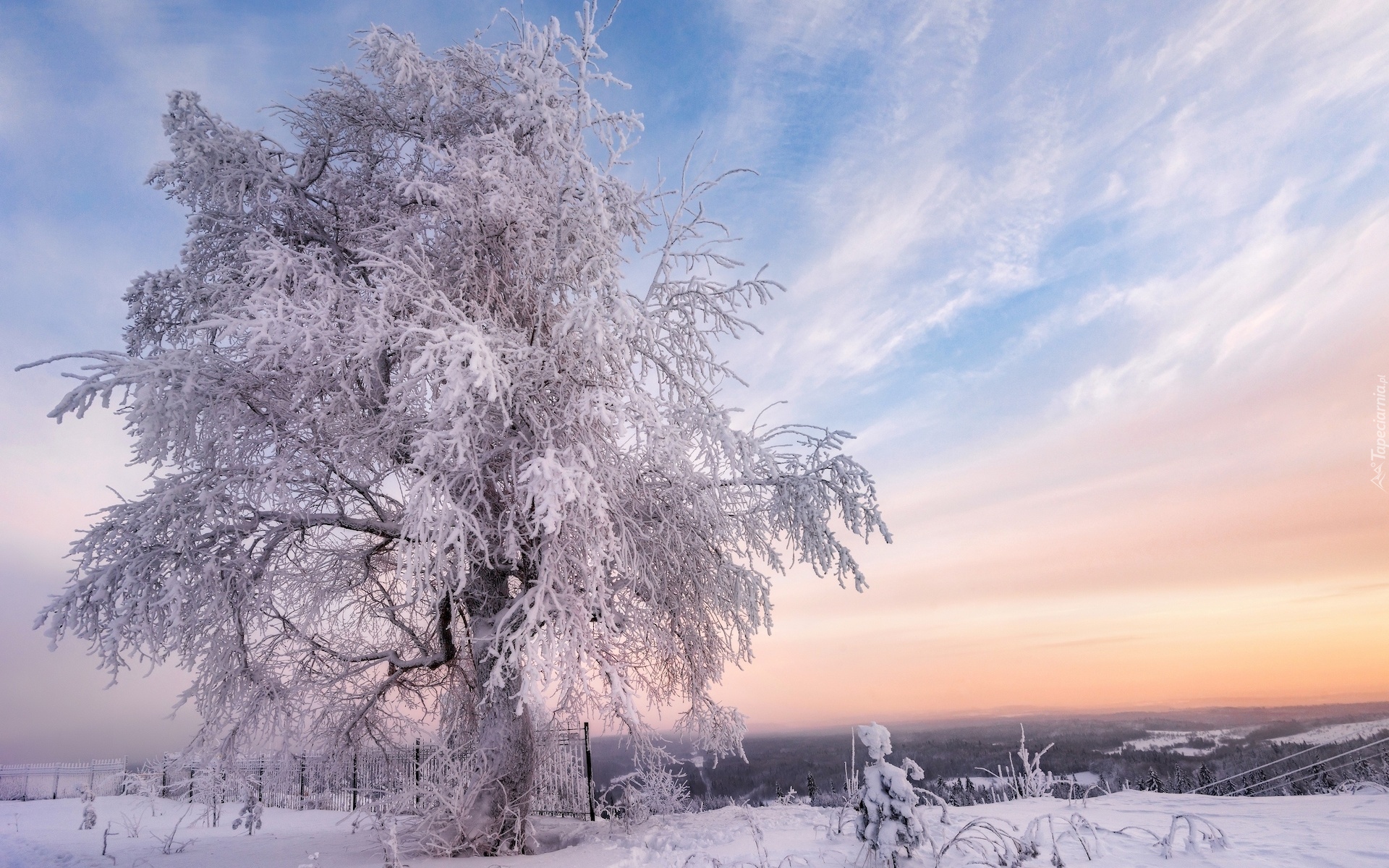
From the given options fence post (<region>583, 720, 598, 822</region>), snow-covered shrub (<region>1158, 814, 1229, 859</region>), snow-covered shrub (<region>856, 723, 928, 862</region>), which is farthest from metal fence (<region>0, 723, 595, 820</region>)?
snow-covered shrub (<region>1158, 814, 1229, 859</region>)

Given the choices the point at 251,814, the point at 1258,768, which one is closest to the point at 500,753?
the point at 251,814

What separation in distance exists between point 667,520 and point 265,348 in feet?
16.6

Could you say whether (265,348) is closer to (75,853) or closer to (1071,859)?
(75,853)

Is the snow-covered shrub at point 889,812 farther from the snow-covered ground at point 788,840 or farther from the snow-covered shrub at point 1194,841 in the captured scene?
the snow-covered shrub at point 1194,841

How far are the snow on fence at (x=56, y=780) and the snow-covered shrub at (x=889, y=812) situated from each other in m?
23.5

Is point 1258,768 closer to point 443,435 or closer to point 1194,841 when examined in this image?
point 1194,841

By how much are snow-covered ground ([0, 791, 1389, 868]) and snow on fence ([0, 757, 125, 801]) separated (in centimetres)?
972

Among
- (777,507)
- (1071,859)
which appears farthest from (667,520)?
(1071,859)

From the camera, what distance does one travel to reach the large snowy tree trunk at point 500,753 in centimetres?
884

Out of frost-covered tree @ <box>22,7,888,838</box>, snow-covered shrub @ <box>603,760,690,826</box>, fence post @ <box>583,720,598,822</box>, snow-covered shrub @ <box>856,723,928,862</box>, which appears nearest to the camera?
snow-covered shrub @ <box>856,723,928,862</box>

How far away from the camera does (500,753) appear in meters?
9.09

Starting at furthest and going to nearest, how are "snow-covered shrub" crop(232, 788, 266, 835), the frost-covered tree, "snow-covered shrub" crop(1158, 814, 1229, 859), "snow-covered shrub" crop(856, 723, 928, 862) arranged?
1. "snow-covered shrub" crop(232, 788, 266, 835)
2. the frost-covered tree
3. "snow-covered shrub" crop(856, 723, 928, 862)
4. "snow-covered shrub" crop(1158, 814, 1229, 859)

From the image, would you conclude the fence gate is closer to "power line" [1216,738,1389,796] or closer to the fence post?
the fence post

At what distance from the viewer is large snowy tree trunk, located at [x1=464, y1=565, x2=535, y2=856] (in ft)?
29.0
